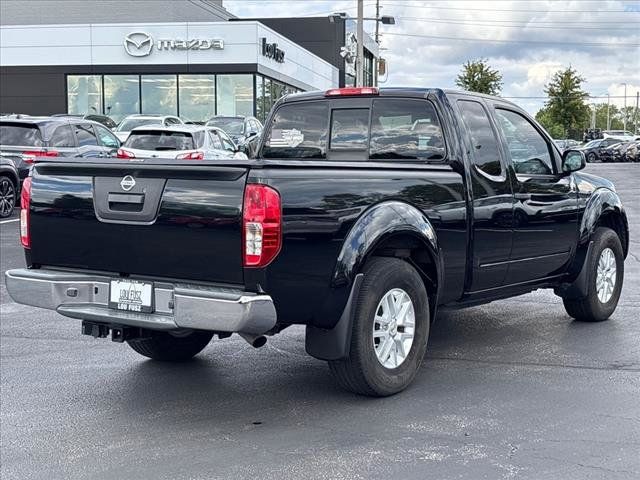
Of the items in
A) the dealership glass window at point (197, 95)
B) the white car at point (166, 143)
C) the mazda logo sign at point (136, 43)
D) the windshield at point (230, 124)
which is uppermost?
the mazda logo sign at point (136, 43)

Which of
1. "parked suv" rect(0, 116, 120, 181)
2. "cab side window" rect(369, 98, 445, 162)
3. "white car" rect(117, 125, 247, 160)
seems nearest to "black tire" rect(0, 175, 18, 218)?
"parked suv" rect(0, 116, 120, 181)

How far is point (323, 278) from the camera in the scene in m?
5.06

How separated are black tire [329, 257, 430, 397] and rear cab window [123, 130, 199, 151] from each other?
508 inches

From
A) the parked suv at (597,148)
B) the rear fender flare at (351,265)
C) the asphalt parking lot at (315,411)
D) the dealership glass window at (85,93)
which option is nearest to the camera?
the asphalt parking lot at (315,411)

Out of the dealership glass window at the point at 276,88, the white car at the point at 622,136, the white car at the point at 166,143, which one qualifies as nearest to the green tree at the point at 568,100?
the white car at the point at 622,136

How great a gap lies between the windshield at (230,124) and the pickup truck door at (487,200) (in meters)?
22.9

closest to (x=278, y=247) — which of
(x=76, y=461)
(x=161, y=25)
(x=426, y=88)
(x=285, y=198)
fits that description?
(x=285, y=198)

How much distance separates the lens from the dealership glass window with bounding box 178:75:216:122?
1642 inches

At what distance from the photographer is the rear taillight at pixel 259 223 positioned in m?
4.72

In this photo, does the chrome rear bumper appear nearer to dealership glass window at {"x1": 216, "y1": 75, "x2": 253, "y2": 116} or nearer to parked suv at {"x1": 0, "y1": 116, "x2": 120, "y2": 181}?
parked suv at {"x1": 0, "y1": 116, "x2": 120, "y2": 181}

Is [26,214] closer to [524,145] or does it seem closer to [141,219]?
[141,219]

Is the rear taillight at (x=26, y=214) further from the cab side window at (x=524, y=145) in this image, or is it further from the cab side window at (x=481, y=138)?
the cab side window at (x=524, y=145)

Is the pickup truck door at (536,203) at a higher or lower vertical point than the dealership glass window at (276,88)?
lower

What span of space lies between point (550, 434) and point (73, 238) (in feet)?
9.82
